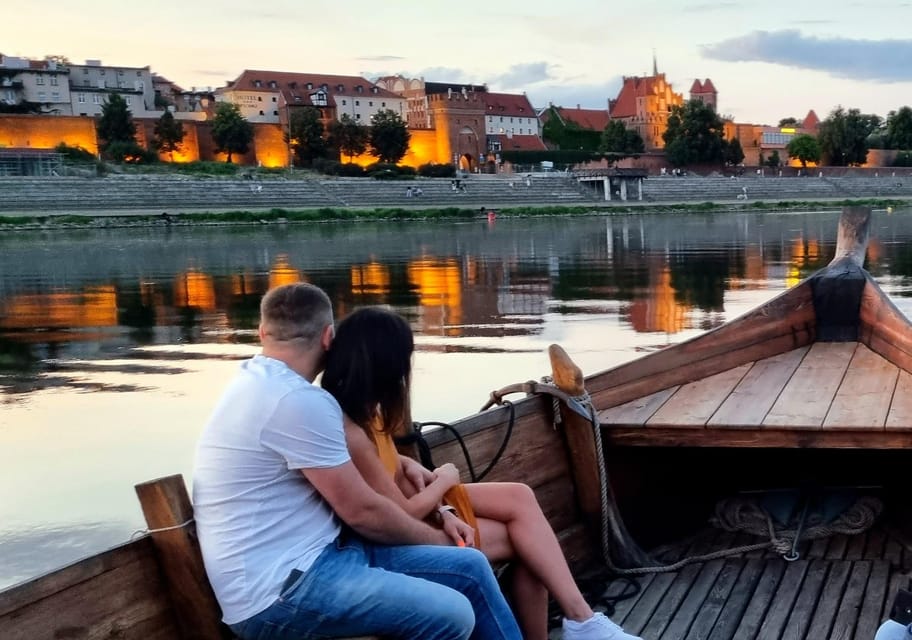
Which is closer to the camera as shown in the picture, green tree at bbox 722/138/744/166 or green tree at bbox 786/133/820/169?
green tree at bbox 722/138/744/166

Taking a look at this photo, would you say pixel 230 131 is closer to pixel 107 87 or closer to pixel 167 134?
pixel 167 134

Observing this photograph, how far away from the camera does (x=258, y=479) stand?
2244 millimetres

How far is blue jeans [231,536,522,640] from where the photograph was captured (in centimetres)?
221

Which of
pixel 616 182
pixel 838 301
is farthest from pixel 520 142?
pixel 838 301

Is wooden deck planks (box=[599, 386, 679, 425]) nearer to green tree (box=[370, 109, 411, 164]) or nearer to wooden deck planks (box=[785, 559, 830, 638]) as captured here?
wooden deck planks (box=[785, 559, 830, 638])

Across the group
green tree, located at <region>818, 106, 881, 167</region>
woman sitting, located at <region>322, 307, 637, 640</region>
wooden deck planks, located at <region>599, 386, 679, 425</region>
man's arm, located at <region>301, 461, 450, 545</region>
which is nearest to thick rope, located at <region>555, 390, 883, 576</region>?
wooden deck planks, located at <region>599, 386, 679, 425</region>

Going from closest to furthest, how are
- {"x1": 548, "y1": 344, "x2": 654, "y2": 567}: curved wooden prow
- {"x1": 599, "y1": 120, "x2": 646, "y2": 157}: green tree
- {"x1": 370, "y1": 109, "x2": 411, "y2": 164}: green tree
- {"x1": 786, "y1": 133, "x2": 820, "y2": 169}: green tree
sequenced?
{"x1": 548, "y1": 344, "x2": 654, "y2": 567}: curved wooden prow → {"x1": 370, "y1": 109, "x2": 411, "y2": 164}: green tree → {"x1": 599, "y1": 120, "x2": 646, "y2": 157}: green tree → {"x1": 786, "y1": 133, "x2": 820, "y2": 169}: green tree

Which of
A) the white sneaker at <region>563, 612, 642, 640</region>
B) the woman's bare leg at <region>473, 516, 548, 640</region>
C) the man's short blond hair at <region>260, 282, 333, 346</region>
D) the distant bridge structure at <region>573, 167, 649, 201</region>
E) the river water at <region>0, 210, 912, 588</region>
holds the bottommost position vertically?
the river water at <region>0, 210, 912, 588</region>

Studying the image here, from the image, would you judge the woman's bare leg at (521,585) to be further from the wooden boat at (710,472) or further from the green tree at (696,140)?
the green tree at (696,140)

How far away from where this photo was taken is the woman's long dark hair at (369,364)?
7.95ft

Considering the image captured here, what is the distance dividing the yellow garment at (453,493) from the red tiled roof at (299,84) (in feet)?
298

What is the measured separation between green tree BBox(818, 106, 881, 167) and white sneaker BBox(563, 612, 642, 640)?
89886 millimetres

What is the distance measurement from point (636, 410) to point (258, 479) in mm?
2133

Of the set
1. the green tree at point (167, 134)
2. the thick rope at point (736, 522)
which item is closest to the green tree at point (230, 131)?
the green tree at point (167, 134)
